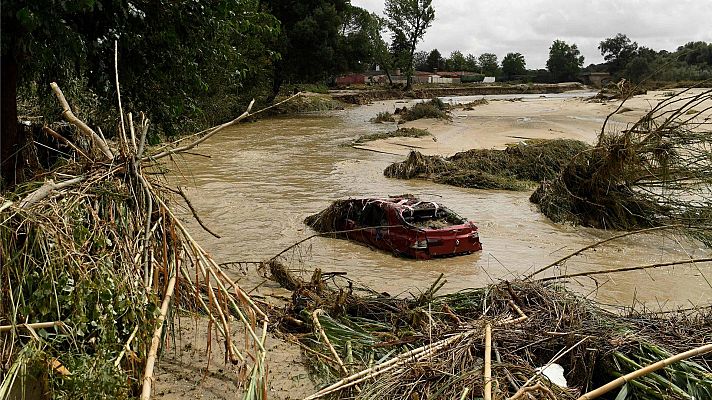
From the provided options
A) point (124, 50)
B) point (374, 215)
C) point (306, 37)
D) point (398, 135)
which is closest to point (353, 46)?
point (306, 37)

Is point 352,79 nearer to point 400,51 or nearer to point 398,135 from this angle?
point 400,51

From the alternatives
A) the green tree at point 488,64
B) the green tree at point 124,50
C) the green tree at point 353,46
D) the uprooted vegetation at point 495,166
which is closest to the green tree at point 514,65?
the green tree at point 488,64

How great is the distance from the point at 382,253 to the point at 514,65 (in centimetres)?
12345

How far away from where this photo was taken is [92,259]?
4.90m

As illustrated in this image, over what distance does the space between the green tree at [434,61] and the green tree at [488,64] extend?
373 inches

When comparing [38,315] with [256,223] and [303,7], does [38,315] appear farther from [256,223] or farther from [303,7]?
[303,7]

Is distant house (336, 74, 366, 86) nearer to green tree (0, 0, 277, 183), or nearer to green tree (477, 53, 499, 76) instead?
green tree (477, 53, 499, 76)

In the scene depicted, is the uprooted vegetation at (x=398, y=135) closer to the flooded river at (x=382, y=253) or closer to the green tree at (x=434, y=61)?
the flooded river at (x=382, y=253)

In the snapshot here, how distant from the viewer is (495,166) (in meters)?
23.1

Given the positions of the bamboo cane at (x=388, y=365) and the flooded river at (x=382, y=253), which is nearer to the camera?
the bamboo cane at (x=388, y=365)

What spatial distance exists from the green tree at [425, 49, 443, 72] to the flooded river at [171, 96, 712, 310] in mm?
107075

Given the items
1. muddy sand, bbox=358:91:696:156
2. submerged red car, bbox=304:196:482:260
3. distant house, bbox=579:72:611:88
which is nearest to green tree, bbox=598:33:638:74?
distant house, bbox=579:72:611:88

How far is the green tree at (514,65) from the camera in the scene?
129625 millimetres

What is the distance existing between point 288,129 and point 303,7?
1116 cm
